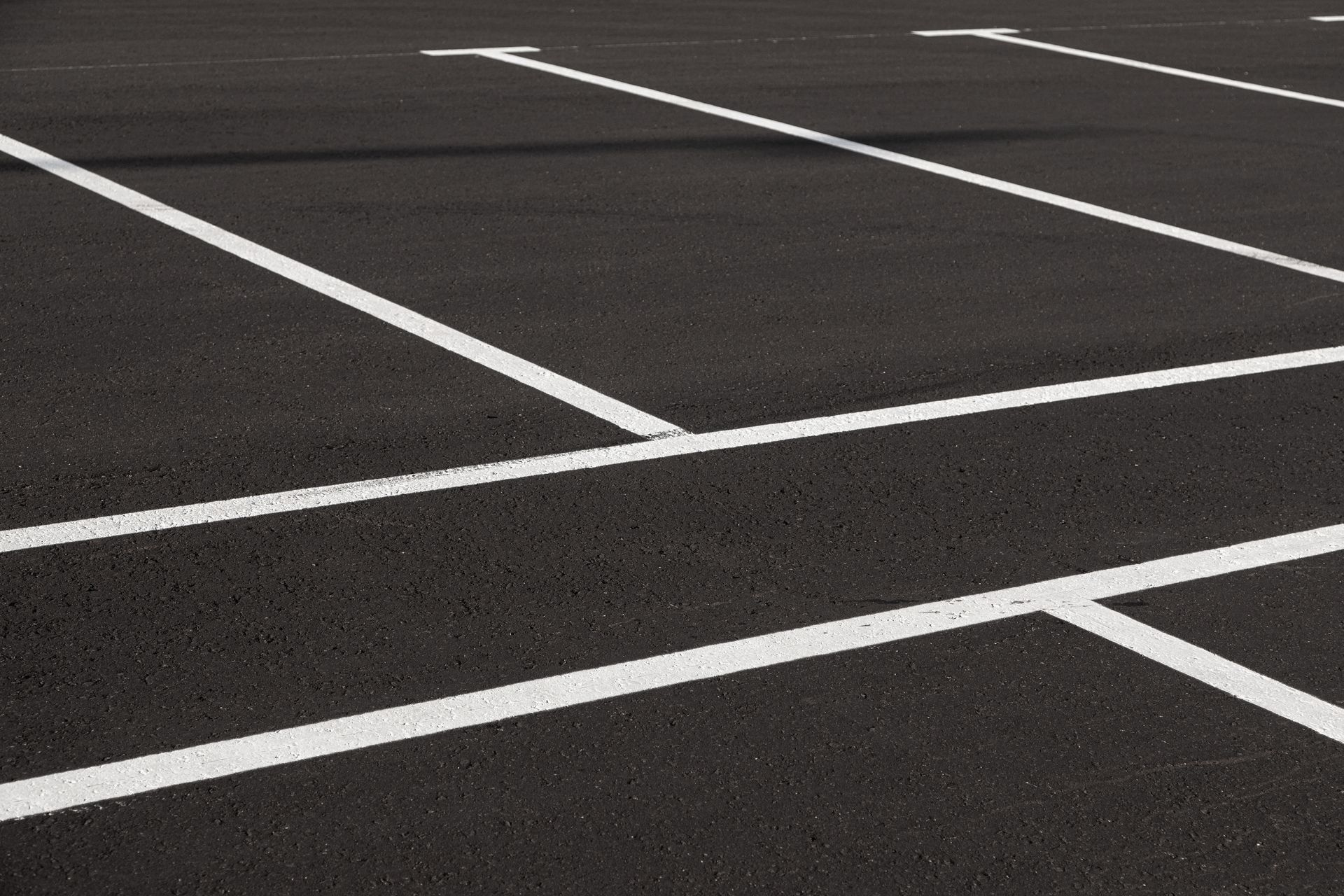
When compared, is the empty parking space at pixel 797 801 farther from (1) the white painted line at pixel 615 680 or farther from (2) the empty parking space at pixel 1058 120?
(2) the empty parking space at pixel 1058 120

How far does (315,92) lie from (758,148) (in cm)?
322

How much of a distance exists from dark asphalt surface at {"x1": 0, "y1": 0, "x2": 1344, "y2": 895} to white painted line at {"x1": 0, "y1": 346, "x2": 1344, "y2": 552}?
0.08m

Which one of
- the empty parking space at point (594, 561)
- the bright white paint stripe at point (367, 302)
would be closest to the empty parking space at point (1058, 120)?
the empty parking space at point (594, 561)

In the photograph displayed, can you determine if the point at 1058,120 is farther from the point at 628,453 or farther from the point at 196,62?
the point at 628,453

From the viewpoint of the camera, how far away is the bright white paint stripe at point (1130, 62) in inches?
516

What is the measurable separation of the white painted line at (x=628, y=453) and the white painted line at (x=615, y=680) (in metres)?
1.25

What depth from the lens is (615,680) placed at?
13.9ft

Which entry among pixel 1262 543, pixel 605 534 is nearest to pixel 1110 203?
pixel 1262 543

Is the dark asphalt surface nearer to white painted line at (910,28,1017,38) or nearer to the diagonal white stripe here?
the diagonal white stripe

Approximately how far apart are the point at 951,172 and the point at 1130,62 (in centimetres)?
513

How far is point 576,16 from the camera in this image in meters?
15.6

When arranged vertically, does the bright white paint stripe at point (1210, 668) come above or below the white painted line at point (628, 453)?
below

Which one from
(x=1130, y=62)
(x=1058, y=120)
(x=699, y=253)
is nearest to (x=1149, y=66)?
(x=1130, y=62)

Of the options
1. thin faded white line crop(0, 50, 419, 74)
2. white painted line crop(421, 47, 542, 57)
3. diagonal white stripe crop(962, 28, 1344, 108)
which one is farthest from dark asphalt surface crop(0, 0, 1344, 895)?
diagonal white stripe crop(962, 28, 1344, 108)
